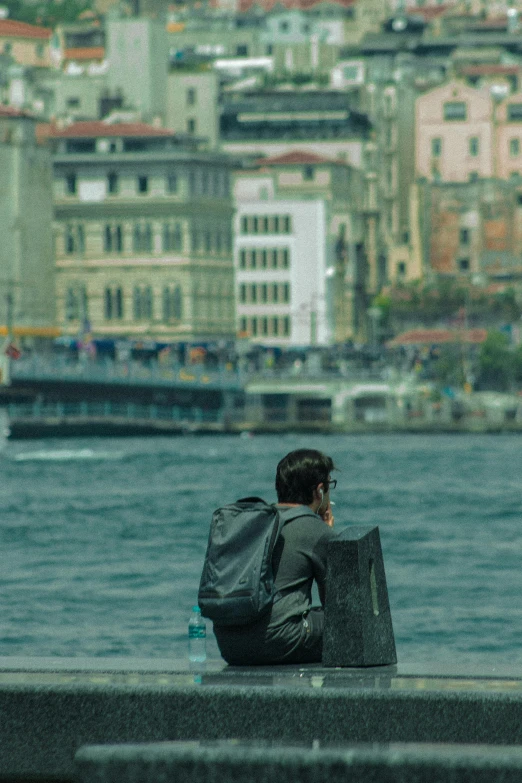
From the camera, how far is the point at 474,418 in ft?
319

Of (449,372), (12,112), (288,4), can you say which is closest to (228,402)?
(449,372)

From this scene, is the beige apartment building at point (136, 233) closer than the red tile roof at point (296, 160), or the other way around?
the beige apartment building at point (136, 233)

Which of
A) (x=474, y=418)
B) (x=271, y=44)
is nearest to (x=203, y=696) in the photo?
(x=474, y=418)

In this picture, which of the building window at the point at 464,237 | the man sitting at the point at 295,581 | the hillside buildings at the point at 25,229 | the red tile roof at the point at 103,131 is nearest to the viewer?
the man sitting at the point at 295,581

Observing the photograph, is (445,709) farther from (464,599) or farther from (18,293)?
(18,293)

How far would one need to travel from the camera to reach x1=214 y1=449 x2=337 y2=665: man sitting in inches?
343

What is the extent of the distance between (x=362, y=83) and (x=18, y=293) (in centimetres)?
3580

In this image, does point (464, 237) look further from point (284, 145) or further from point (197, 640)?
point (197, 640)

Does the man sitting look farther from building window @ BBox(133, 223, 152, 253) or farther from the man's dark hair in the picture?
building window @ BBox(133, 223, 152, 253)

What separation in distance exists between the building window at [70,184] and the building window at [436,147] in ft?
93.6

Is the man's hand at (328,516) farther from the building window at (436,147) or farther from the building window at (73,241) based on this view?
the building window at (436,147)

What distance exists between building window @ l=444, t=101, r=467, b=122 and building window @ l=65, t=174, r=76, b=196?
92.7 ft

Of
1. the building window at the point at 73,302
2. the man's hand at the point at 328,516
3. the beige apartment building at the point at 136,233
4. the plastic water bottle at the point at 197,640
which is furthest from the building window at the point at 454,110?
the man's hand at the point at 328,516

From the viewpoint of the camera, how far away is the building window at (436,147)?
438 ft
